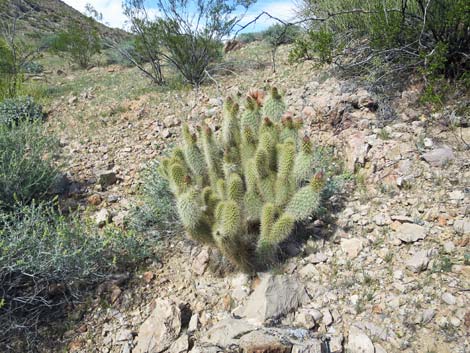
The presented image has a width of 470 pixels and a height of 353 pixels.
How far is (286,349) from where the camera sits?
1.55 meters

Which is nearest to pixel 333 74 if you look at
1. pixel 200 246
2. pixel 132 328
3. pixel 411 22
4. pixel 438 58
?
pixel 411 22

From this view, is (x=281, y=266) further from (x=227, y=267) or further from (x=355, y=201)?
(x=355, y=201)

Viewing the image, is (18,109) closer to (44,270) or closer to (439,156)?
(44,270)

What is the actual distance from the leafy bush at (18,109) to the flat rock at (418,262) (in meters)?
5.73

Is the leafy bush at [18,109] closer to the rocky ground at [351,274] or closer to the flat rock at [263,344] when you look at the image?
the rocky ground at [351,274]

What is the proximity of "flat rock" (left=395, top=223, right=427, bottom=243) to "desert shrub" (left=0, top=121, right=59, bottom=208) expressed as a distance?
10.1ft

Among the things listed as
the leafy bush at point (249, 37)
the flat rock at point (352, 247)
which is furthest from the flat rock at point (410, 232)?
the leafy bush at point (249, 37)

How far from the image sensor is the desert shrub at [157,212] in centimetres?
280

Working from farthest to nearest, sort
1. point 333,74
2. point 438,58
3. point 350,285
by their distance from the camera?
point 333,74 → point 438,58 → point 350,285

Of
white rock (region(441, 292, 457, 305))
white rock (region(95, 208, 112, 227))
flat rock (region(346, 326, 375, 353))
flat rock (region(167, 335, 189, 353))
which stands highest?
white rock (region(95, 208, 112, 227))

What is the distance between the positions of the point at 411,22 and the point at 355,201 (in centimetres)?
248

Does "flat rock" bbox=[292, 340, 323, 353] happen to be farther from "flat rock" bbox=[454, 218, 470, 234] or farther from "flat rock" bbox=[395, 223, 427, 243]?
"flat rock" bbox=[454, 218, 470, 234]

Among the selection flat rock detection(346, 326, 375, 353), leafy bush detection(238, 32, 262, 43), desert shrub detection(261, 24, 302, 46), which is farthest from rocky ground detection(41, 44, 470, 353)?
leafy bush detection(238, 32, 262, 43)

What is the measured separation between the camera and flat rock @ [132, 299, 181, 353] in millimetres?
1881
